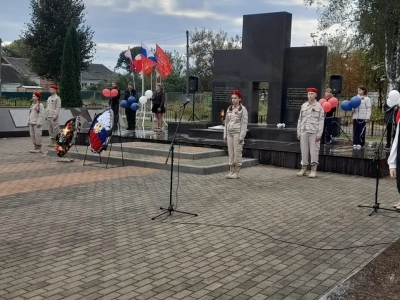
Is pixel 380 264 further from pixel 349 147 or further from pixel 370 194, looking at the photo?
pixel 349 147

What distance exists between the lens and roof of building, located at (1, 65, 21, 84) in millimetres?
71656

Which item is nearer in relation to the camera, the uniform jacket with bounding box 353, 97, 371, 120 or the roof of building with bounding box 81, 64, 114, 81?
the uniform jacket with bounding box 353, 97, 371, 120

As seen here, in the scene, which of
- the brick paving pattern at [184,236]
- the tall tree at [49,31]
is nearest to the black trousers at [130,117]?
the brick paving pattern at [184,236]

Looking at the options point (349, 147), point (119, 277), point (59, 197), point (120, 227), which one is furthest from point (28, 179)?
point (349, 147)

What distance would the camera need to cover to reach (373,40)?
86.9ft

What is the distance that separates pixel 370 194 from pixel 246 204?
8.84ft

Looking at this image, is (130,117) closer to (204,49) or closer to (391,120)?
(391,120)

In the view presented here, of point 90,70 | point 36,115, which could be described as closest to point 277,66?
point 36,115

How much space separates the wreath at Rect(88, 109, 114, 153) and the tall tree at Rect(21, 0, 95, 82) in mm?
27967

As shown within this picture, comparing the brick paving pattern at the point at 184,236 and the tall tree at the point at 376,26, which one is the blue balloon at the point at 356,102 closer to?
the brick paving pattern at the point at 184,236

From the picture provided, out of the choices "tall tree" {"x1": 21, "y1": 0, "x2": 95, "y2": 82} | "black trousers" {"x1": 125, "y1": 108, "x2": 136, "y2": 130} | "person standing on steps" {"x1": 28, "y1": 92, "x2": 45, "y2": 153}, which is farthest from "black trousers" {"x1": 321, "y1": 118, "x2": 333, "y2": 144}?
"tall tree" {"x1": 21, "y1": 0, "x2": 95, "y2": 82}

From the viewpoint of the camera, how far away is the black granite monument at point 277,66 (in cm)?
1609

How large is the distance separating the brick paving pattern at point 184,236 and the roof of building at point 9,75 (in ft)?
220

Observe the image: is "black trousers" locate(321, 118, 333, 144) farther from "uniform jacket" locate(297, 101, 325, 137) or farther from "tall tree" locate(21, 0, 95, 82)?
"tall tree" locate(21, 0, 95, 82)
